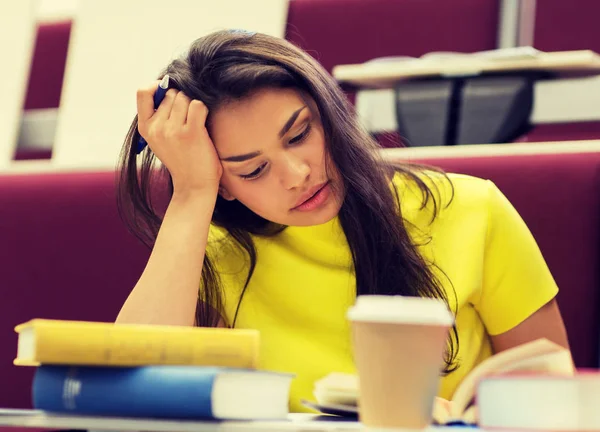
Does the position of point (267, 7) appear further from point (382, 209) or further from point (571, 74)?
point (382, 209)

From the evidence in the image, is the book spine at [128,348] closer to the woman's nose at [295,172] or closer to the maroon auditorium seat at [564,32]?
the woman's nose at [295,172]

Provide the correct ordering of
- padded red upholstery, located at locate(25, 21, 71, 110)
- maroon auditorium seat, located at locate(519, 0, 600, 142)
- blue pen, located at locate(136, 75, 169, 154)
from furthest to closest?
padded red upholstery, located at locate(25, 21, 71, 110), maroon auditorium seat, located at locate(519, 0, 600, 142), blue pen, located at locate(136, 75, 169, 154)

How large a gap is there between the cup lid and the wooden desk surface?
1007 mm

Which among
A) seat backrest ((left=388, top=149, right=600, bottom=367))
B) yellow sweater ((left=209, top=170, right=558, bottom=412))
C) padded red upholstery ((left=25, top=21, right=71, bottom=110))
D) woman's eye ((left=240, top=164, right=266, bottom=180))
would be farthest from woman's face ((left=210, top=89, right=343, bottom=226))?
padded red upholstery ((left=25, top=21, right=71, bottom=110))

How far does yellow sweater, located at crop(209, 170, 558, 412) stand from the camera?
1.21 metres

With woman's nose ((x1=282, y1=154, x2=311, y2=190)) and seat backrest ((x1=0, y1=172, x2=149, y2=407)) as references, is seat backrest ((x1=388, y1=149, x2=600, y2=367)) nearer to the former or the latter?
woman's nose ((x1=282, y1=154, x2=311, y2=190))

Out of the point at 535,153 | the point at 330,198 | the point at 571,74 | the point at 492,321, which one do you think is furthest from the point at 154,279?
the point at 571,74

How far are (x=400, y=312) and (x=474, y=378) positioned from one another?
103 mm

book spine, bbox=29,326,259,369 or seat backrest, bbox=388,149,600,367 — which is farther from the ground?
seat backrest, bbox=388,149,600,367

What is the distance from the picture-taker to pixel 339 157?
114 cm

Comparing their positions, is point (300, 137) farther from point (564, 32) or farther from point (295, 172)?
point (564, 32)

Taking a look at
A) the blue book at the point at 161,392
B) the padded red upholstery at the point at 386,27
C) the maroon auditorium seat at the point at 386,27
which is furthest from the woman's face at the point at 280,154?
the padded red upholstery at the point at 386,27

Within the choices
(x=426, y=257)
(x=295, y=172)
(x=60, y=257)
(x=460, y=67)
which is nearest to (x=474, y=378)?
(x=295, y=172)

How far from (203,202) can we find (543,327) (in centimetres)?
49
